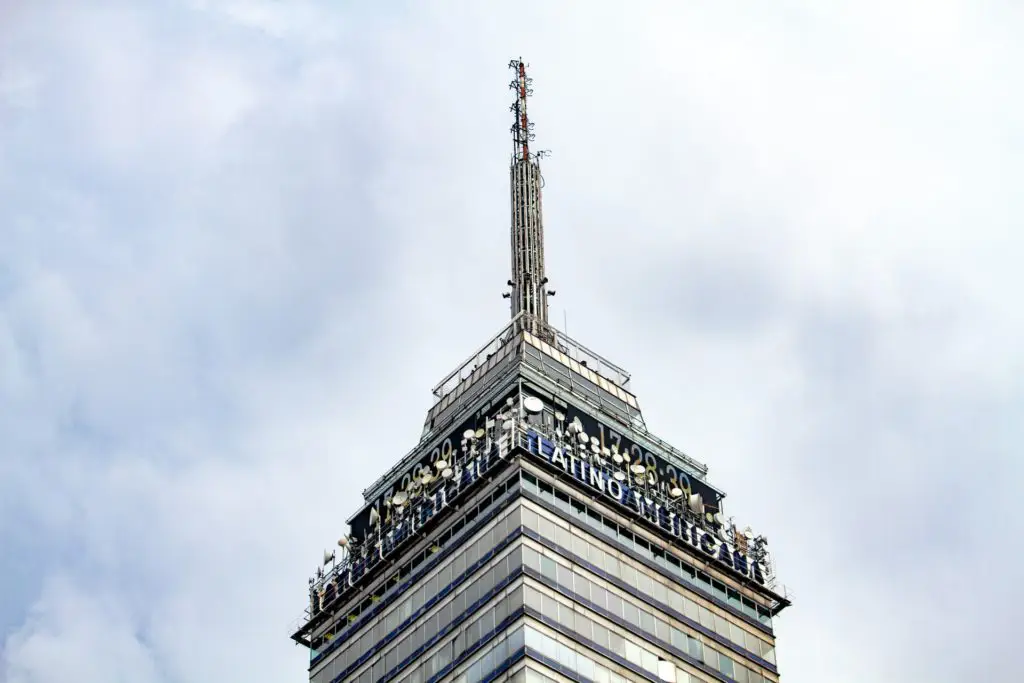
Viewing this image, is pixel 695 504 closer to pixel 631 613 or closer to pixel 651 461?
pixel 651 461

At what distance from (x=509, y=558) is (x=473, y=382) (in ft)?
88.7

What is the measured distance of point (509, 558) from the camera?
5290 inches

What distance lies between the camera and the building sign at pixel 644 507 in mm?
141500

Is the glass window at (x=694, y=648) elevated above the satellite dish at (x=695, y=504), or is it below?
below

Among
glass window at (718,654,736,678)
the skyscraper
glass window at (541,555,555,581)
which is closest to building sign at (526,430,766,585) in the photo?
the skyscraper

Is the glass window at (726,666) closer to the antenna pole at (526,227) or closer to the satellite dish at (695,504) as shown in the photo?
the satellite dish at (695,504)

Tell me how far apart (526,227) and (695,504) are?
33.9 metres

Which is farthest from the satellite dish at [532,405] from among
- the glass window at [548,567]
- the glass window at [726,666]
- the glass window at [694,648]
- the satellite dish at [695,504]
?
the glass window at [726,666]

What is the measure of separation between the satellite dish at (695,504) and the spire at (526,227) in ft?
64.0

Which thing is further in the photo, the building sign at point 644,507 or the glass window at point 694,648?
the building sign at point 644,507

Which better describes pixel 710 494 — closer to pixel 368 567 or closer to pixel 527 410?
pixel 527 410

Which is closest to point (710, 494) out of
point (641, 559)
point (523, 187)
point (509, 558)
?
point (641, 559)

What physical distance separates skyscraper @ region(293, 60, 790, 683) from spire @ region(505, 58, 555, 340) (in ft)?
18.7

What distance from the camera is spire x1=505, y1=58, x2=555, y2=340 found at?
166 meters
